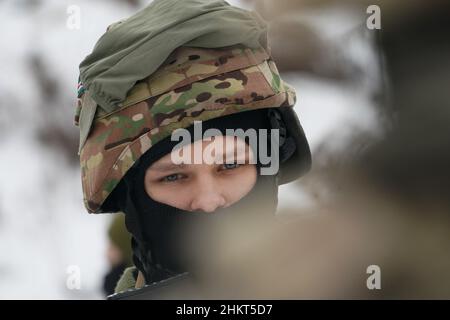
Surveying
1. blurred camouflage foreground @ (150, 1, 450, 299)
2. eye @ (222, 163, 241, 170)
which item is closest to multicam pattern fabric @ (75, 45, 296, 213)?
eye @ (222, 163, 241, 170)

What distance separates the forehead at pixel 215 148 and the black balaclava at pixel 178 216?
0.01 metres

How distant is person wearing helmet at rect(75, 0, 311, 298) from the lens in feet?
4.34

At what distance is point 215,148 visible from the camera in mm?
1340

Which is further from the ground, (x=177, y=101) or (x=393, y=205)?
(x=177, y=101)

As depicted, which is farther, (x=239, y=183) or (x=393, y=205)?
(x=239, y=183)

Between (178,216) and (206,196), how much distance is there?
95 millimetres

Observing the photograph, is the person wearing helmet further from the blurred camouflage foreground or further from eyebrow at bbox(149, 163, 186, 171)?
the blurred camouflage foreground

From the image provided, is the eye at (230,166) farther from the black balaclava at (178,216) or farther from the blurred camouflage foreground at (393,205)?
the blurred camouflage foreground at (393,205)

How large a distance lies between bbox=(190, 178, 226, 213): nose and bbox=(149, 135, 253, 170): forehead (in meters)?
0.06

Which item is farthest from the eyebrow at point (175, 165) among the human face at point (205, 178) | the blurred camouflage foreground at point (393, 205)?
the blurred camouflage foreground at point (393, 205)

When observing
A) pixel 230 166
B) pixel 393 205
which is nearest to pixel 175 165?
pixel 230 166

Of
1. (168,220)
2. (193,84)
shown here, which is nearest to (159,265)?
(168,220)

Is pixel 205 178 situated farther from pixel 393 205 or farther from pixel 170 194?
pixel 393 205
